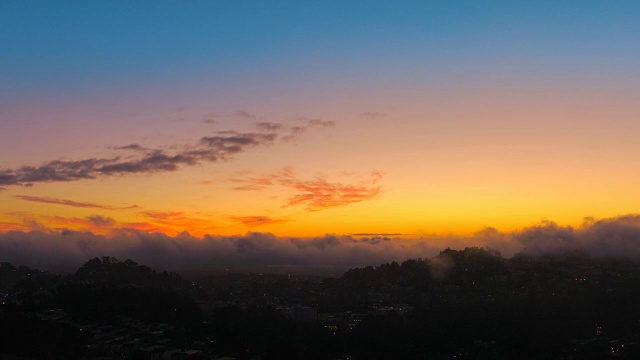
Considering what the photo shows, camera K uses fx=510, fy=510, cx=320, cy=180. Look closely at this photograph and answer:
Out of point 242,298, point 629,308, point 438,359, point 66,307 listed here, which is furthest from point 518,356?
point 242,298

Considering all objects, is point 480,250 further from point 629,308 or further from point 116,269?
point 116,269

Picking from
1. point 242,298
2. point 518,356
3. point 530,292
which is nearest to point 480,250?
point 530,292

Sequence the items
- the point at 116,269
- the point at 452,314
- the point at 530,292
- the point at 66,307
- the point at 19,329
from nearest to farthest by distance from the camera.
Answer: the point at 19,329, the point at 66,307, the point at 452,314, the point at 530,292, the point at 116,269

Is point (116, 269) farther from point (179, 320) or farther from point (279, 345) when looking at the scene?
point (279, 345)

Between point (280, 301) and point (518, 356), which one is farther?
point (280, 301)

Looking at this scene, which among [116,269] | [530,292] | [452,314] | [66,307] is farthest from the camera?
[116,269]

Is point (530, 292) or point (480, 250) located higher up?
point (480, 250)
